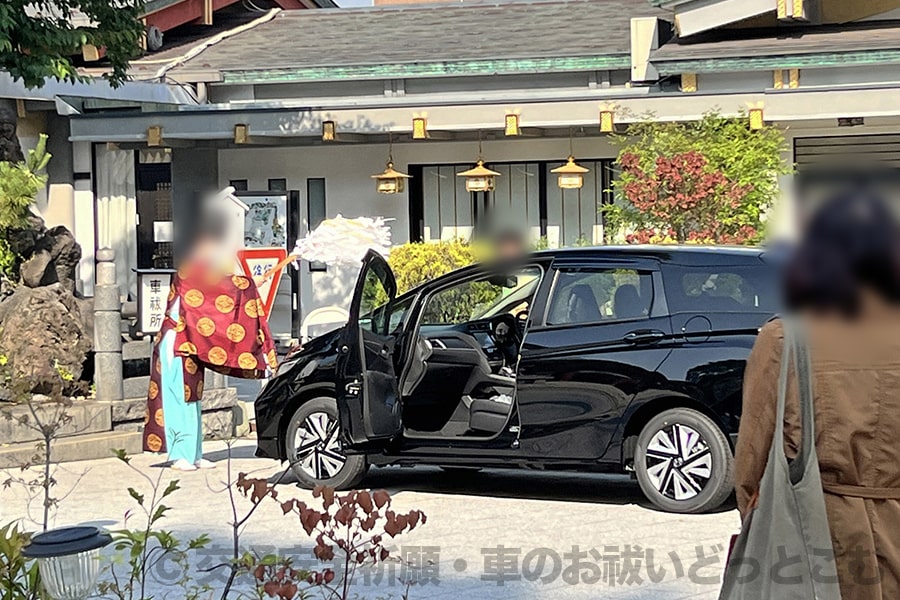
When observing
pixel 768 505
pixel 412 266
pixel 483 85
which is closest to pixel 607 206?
pixel 412 266

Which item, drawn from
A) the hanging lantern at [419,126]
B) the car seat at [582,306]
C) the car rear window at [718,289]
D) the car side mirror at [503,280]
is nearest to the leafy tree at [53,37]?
the car side mirror at [503,280]

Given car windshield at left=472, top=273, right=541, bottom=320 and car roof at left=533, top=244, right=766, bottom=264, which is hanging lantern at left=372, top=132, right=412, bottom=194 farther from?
car roof at left=533, top=244, right=766, bottom=264

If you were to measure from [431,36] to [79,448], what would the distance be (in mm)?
10107

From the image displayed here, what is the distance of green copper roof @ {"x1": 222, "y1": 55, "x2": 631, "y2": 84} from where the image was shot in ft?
53.9

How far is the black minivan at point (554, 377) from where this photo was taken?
307 inches

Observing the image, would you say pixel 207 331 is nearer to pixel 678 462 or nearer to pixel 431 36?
pixel 678 462

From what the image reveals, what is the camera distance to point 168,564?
6.92 m

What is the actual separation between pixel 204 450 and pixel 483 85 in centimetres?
780

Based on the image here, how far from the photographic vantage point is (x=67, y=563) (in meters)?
4.43

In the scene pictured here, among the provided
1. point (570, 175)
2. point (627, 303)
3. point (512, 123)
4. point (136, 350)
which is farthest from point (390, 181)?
point (627, 303)

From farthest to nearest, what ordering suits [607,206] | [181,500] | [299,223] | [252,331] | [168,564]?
[299,223] → [607,206] → [252,331] → [181,500] → [168,564]

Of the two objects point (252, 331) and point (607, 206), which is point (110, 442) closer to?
point (252, 331)

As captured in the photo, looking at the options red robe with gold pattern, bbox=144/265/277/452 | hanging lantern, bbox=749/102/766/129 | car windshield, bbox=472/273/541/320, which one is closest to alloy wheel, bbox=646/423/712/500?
car windshield, bbox=472/273/541/320

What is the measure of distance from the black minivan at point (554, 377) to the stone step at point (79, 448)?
2133mm
